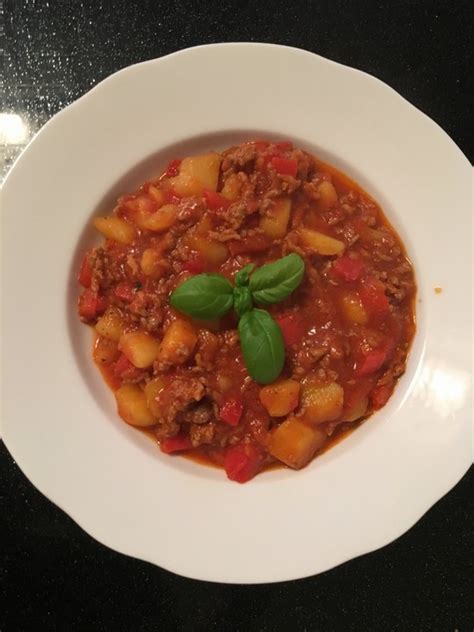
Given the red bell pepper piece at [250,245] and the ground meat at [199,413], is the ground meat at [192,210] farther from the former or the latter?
the ground meat at [199,413]

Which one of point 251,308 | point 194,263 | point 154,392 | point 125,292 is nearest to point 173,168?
point 194,263

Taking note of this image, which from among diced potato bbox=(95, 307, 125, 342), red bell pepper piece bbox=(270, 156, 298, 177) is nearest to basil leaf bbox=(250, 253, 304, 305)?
red bell pepper piece bbox=(270, 156, 298, 177)

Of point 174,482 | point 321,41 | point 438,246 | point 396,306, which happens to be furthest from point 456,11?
point 174,482

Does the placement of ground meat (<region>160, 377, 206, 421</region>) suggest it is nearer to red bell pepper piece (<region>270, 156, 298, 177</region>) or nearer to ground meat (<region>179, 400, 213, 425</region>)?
ground meat (<region>179, 400, 213, 425</region>)

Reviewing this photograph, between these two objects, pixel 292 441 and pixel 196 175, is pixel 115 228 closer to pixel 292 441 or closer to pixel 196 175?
pixel 196 175

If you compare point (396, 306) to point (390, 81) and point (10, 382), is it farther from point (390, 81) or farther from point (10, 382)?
point (10, 382)
